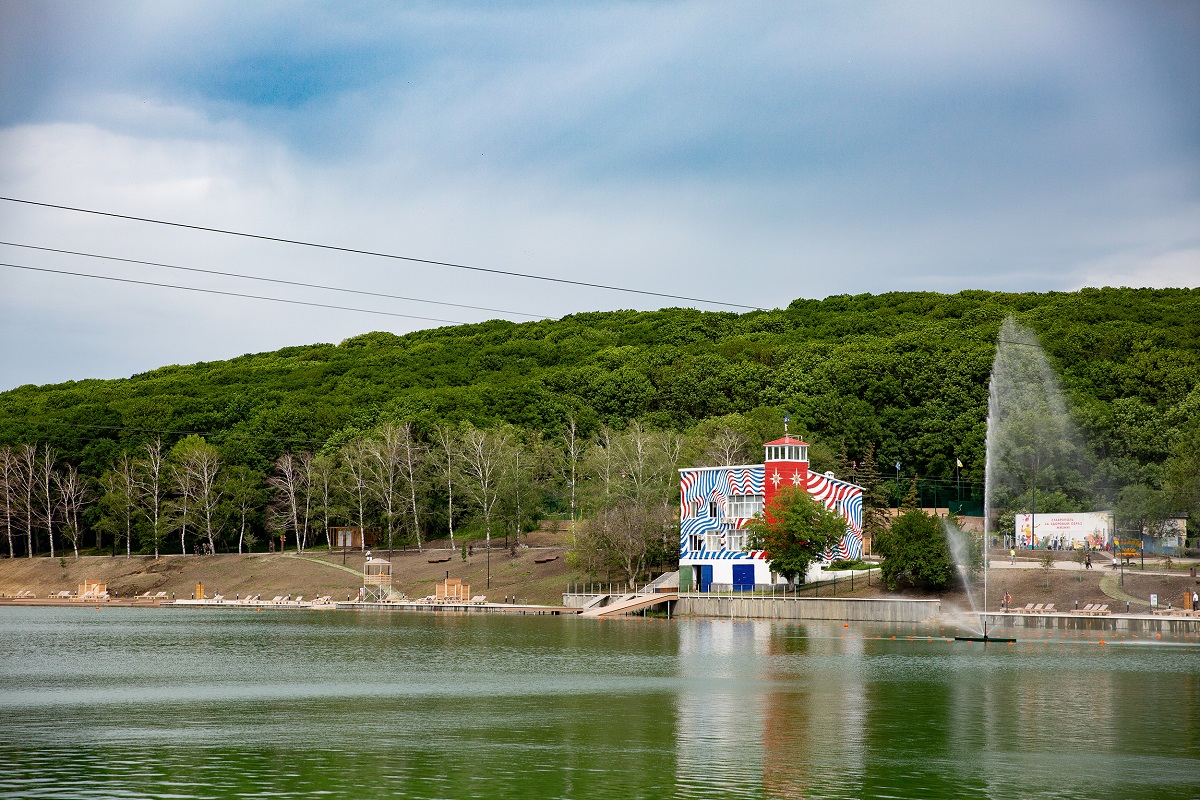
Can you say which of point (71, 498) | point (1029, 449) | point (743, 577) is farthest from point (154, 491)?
point (1029, 449)

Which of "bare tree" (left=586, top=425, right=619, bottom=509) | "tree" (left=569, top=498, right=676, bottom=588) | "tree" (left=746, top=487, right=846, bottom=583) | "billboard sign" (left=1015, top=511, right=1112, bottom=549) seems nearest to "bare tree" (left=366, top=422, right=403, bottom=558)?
"bare tree" (left=586, top=425, right=619, bottom=509)

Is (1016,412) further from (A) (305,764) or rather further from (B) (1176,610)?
(A) (305,764)

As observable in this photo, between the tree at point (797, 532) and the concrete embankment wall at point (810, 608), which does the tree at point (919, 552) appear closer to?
the concrete embankment wall at point (810, 608)

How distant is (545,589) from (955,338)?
193 ft

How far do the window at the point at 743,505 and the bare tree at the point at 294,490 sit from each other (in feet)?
160

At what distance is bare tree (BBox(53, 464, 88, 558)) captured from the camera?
131500 millimetres

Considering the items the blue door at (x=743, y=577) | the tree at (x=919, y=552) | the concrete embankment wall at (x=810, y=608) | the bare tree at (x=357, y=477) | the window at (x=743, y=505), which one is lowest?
the concrete embankment wall at (x=810, y=608)

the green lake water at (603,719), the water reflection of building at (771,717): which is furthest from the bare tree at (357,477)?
the water reflection of building at (771,717)

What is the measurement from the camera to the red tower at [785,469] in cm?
9119

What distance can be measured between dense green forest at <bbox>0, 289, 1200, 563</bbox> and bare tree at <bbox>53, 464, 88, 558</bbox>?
9.34 ft

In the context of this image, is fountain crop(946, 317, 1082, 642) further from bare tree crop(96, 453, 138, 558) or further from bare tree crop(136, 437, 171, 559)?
bare tree crop(96, 453, 138, 558)

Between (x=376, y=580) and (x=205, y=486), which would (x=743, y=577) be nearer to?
(x=376, y=580)

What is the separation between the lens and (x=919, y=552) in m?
79.6

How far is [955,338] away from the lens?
134 meters
